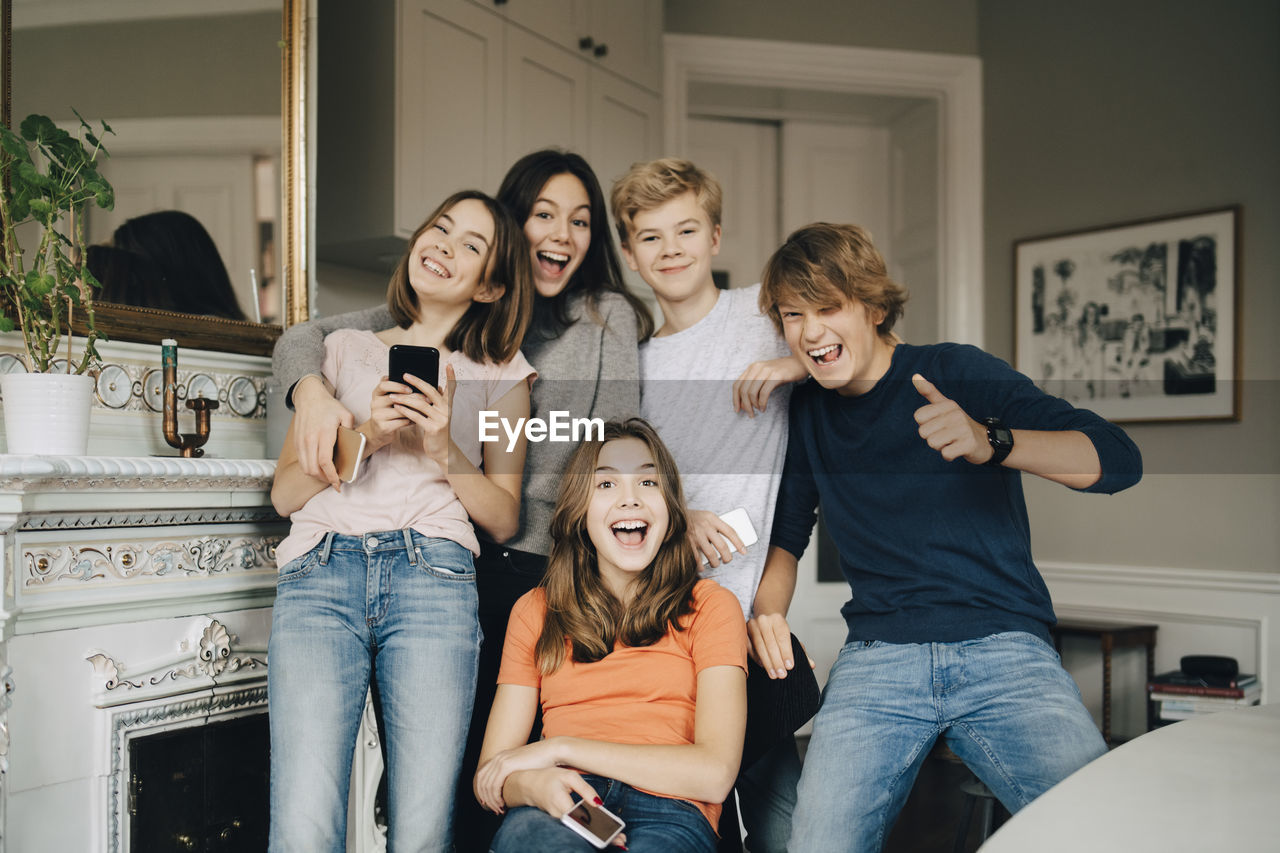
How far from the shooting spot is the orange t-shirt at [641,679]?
141 cm

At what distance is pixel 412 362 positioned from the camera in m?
1.43

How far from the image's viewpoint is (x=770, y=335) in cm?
173

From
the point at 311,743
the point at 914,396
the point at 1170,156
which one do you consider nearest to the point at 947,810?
the point at 914,396

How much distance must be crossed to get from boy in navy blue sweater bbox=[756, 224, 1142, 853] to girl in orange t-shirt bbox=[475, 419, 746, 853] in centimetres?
14

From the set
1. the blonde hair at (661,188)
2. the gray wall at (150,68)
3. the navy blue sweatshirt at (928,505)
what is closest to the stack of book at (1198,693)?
the navy blue sweatshirt at (928,505)

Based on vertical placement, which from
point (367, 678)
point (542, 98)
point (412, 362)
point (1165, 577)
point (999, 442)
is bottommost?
point (1165, 577)

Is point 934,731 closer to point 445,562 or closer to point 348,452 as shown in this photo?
point 445,562

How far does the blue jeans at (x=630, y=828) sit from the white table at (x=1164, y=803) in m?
0.50

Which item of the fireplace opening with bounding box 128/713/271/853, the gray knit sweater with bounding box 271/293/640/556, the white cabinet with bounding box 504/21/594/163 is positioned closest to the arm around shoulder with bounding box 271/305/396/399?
the gray knit sweater with bounding box 271/293/640/556

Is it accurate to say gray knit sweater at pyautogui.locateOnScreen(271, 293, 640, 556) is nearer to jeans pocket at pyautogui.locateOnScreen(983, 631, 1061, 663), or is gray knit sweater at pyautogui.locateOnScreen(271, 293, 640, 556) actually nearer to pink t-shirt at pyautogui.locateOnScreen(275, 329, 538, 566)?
pink t-shirt at pyautogui.locateOnScreen(275, 329, 538, 566)

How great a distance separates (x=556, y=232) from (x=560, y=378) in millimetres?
265

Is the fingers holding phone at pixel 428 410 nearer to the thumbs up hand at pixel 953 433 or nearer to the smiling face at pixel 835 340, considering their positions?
the smiling face at pixel 835 340

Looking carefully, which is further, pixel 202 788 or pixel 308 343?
pixel 202 788

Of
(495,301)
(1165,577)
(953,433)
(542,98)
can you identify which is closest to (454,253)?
(495,301)
